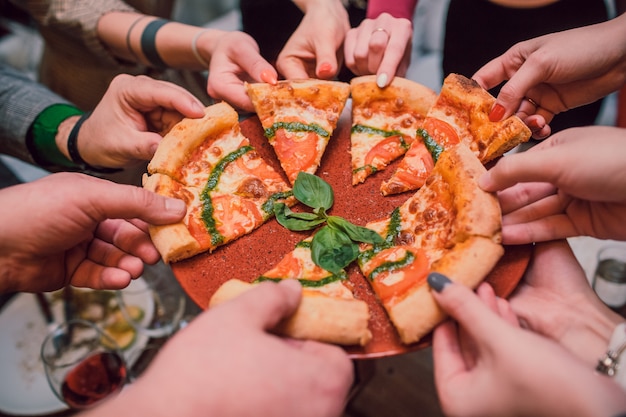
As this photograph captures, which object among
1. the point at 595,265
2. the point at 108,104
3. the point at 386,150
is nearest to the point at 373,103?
the point at 386,150

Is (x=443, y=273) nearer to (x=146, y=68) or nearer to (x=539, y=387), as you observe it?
(x=539, y=387)

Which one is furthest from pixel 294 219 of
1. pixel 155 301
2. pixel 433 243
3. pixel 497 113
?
pixel 155 301

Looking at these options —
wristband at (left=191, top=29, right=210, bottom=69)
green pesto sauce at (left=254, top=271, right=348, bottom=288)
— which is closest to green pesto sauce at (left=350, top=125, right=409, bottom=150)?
green pesto sauce at (left=254, top=271, right=348, bottom=288)

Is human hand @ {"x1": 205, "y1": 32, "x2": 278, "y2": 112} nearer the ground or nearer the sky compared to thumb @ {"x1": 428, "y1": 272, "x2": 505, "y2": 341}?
nearer the sky

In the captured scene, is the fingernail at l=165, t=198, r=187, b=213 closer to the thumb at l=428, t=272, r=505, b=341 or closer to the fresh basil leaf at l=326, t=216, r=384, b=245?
the fresh basil leaf at l=326, t=216, r=384, b=245

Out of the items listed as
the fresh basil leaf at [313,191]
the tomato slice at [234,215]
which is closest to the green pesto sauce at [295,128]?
the fresh basil leaf at [313,191]

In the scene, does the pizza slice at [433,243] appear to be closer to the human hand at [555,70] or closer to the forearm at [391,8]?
the human hand at [555,70]
